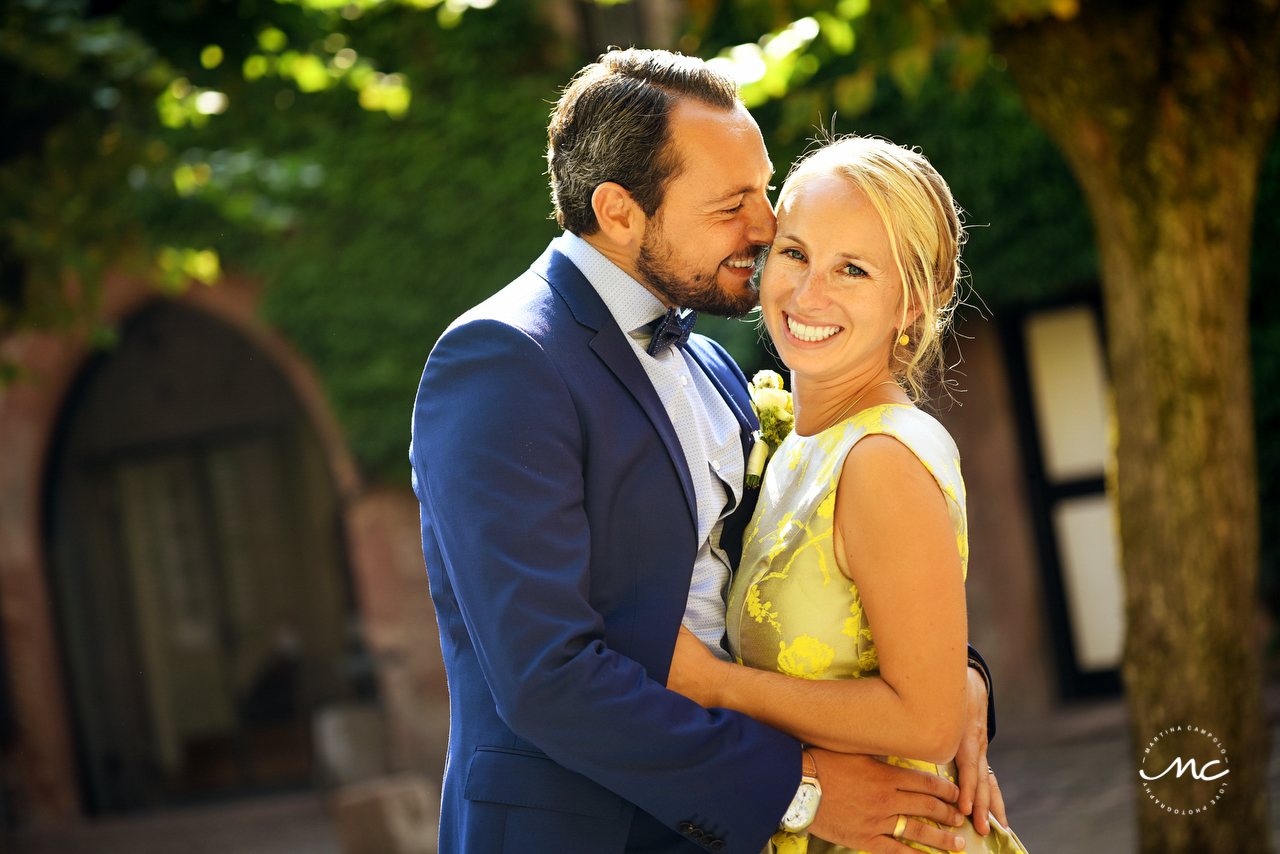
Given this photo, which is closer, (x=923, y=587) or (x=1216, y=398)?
(x=923, y=587)

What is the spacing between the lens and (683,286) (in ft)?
7.03

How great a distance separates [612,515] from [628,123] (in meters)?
0.69

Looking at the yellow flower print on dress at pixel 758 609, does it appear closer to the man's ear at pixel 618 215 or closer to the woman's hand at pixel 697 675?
the woman's hand at pixel 697 675

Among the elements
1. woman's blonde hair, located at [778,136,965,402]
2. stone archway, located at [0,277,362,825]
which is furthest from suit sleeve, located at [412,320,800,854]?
stone archway, located at [0,277,362,825]

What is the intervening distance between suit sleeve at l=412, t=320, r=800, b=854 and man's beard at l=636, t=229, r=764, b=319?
360mm

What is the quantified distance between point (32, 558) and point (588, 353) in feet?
30.0

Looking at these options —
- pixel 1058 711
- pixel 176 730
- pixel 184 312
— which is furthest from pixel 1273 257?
pixel 176 730

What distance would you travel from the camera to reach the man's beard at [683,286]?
212 centimetres

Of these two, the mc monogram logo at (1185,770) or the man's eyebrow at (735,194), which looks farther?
the mc monogram logo at (1185,770)

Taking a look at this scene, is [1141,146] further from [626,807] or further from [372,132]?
[372,132]

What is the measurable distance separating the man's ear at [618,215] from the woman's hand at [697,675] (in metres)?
0.69

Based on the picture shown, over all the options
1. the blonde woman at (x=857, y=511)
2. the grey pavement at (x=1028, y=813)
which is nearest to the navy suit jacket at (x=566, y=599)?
the blonde woman at (x=857, y=511)

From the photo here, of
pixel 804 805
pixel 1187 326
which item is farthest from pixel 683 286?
pixel 1187 326

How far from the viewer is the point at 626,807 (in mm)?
1862
